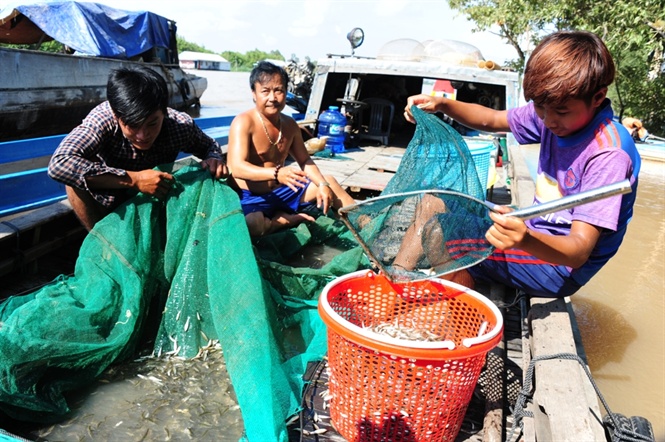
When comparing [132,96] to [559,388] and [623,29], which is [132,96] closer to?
[559,388]

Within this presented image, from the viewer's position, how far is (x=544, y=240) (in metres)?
1.91

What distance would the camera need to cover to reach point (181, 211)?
9.45ft

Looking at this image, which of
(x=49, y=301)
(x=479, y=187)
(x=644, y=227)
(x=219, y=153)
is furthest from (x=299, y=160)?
(x=644, y=227)

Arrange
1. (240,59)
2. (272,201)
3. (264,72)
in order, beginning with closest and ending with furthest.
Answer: (264,72)
(272,201)
(240,59)

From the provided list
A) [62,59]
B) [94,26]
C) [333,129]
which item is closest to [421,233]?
[333,129]

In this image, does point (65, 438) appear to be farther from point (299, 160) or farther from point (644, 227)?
point (644, 227)

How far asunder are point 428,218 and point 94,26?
49.1ft

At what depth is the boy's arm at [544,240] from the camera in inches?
71.2

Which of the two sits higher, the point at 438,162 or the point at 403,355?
the point at 438,162

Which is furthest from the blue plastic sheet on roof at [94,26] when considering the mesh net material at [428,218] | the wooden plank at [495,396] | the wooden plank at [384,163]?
the wooden plank at [495,396]

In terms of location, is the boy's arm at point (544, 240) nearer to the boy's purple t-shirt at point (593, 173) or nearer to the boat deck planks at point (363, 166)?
the boy's purple t-shirt at point (593, 173)

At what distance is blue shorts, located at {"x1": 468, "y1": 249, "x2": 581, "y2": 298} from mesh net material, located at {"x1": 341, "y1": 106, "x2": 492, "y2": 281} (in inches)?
15.3

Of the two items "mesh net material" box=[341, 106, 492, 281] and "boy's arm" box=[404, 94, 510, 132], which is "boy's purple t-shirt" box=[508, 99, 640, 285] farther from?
"mesh net material" box=[341, 106, 492, 281]

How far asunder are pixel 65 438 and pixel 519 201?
154 inches
